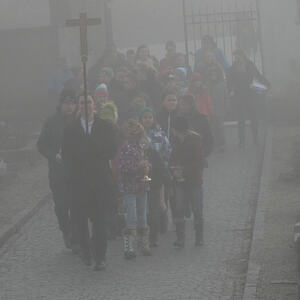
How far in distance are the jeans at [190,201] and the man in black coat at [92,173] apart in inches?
39.3

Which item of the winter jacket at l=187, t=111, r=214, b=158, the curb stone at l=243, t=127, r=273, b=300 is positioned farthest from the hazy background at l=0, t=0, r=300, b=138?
the winter jacket at l=187, t=111, r=214, b=158

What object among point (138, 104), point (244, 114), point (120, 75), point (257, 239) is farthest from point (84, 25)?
point (244, 114)

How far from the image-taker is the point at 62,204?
1145cm

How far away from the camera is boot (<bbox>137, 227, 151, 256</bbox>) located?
35.6 feet

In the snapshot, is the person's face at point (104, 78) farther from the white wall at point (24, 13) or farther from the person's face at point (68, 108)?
the white wall at point (24, 13)

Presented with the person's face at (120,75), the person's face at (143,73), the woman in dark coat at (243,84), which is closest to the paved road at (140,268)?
the person's face at (120,75)

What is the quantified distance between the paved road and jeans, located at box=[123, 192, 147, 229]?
0.36m

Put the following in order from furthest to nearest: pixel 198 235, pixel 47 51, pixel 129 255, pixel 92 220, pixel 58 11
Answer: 1. pixel 47 51
2. pixel 58 11
3. pixel 198 235
4. pixel 129 255
5. pixel 92 220

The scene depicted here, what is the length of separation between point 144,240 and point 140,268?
0.62 metres

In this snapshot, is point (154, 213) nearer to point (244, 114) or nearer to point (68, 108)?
point (68, 108)

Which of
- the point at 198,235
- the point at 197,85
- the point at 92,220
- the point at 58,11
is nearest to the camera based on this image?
the point at 92,220

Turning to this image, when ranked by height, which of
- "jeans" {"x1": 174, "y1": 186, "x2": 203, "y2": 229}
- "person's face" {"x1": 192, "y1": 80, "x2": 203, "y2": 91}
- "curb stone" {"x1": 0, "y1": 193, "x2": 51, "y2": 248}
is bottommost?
"curb stone" {"x1": 0, "y1": 193, "x2": 51, "y2": 248}

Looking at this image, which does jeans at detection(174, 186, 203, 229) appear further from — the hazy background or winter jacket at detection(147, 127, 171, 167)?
the hazy background

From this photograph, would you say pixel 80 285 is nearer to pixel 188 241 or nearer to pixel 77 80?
pixel 188 241
